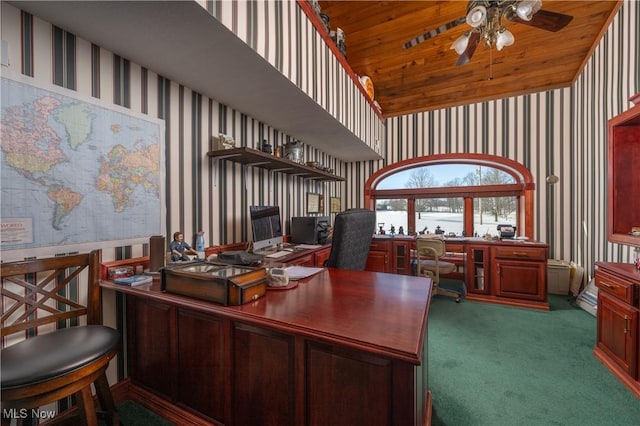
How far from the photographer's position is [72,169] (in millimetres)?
1526

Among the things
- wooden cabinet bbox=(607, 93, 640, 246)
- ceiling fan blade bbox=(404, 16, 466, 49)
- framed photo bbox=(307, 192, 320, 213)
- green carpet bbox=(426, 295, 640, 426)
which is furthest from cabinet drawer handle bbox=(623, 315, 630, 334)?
framed photo bbox=(307, 192, 320, 213)

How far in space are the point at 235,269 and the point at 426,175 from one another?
433cm

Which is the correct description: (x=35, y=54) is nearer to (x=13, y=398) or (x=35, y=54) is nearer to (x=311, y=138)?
(x=13, y=398)

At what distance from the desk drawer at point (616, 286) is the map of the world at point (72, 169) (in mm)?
3470

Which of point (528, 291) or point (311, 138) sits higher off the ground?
point (311, 138)

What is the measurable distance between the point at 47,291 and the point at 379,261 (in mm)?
3964

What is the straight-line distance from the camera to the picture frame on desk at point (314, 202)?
13.9 ft

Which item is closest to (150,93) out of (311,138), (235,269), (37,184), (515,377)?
(37,184)

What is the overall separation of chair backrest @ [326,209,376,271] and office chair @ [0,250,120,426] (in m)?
1.39

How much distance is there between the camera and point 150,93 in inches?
76.4

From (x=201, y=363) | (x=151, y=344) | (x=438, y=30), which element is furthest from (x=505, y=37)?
(x=151, y=344)

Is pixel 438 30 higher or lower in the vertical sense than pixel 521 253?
higher

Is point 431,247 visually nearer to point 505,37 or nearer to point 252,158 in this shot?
point 505,37

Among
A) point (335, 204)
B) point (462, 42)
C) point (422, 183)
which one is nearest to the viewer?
point (462, 42)
